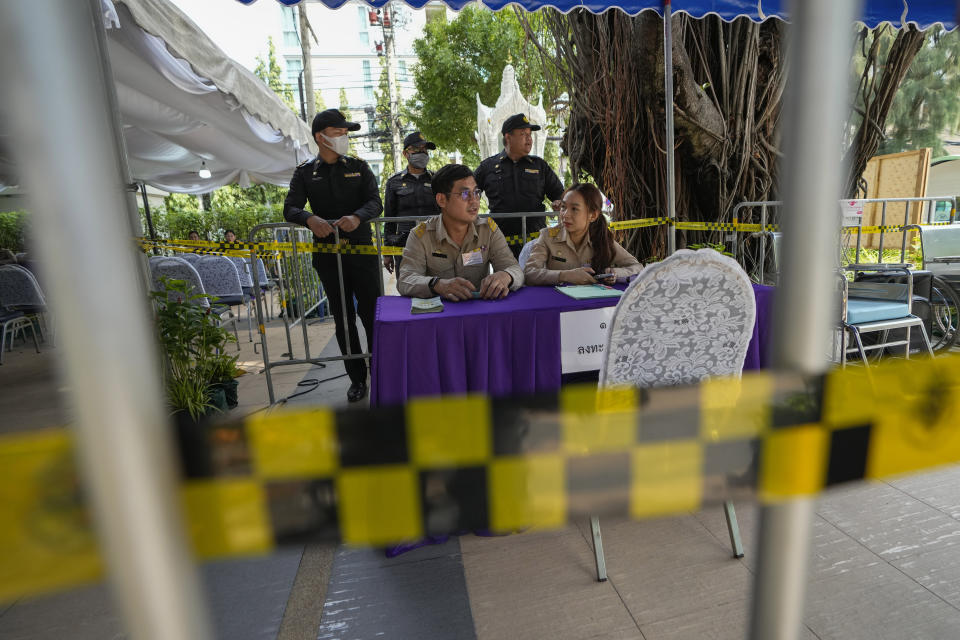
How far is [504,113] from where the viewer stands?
11.0 meters

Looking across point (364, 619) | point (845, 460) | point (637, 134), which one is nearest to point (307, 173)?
point (364, 619)

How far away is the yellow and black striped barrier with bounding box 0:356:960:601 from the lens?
0.46 meters

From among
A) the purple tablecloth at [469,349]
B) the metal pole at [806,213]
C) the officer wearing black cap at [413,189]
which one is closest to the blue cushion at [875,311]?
the purple tablecloth at [469,349]

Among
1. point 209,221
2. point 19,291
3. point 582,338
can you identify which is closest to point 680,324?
point 582,338

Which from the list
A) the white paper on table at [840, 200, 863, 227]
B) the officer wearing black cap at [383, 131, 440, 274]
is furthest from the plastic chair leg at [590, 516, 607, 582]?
the officer wearing black cap at [383, 131, 440, 274]

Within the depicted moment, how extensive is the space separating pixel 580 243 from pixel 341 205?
5.62ft

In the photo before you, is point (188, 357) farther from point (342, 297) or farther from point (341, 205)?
point (341, 205)

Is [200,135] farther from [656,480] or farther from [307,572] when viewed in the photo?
[656,480]

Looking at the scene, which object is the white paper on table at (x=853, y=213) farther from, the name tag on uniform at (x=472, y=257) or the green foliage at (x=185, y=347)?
the green foliage at (x=185, y=347)

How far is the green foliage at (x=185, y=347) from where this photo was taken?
275cm

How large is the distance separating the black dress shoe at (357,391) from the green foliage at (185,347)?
2.83 feet

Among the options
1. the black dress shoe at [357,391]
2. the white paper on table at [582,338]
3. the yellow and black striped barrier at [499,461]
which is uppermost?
the yellow and black striped barrier at [499,461]

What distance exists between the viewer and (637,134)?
496cm

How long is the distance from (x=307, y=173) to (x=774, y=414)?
11.4ft
